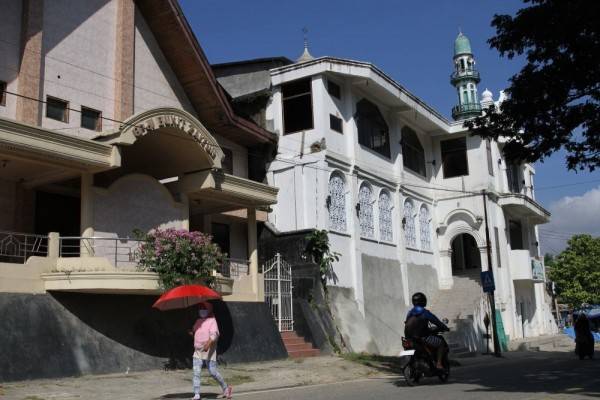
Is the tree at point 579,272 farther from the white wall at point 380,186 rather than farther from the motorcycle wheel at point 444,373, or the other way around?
the motorcycle wheel at point 444,373

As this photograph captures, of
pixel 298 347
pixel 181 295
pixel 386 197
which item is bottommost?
pixel 298 347

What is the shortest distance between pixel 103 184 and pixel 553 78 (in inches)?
436

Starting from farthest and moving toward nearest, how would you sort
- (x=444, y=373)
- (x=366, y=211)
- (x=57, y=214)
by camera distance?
(x=366, y=211)
(x=57, y=214)
(x=444, y=373)

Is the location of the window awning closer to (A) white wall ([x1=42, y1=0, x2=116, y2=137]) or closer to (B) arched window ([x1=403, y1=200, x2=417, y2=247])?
(A) white wall ([x1=42, y1=0, x2=116, y2=137])

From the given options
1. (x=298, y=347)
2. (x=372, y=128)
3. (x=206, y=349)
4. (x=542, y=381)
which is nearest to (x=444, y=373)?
(x=542, y=381)

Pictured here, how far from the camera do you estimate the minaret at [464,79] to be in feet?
143

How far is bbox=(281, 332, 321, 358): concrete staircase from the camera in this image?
19422 mm

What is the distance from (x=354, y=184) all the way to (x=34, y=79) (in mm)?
12812

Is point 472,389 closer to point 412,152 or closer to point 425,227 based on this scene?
point 425,227

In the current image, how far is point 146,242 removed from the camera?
1498 cm

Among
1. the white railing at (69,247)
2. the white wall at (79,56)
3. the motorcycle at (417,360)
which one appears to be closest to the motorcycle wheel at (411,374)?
the motorcycle at (417,360)

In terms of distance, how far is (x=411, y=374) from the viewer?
11.8m

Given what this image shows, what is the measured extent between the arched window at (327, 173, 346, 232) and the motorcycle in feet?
39.0

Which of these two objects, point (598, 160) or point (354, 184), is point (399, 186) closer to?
point (354, 184)
